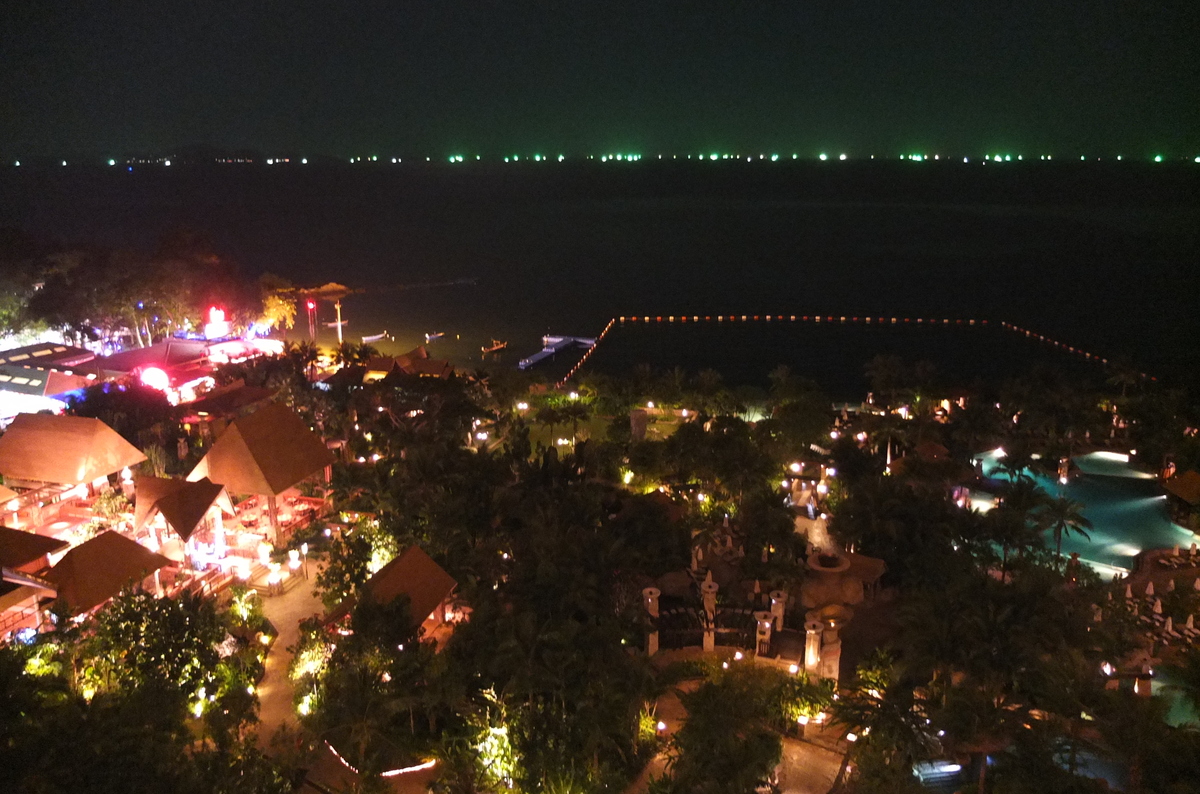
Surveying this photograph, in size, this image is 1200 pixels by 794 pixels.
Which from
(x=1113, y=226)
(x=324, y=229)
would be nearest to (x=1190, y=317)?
(x=1113, y=226)

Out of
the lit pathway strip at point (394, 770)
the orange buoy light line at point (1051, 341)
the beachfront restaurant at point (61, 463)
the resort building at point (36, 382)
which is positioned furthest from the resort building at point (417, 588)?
the orange buoy light line at point (1051, 341)

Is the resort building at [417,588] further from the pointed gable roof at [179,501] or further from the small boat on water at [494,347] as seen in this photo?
the small boat on water at [494,347]

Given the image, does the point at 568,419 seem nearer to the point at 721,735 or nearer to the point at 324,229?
the point at 721,735

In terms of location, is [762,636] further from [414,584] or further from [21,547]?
[21,547]

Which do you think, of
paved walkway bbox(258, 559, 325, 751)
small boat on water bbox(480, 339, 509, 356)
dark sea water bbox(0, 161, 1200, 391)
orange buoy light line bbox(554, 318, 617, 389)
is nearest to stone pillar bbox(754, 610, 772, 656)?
paved walkway bbox(258, 559, 325, 751)

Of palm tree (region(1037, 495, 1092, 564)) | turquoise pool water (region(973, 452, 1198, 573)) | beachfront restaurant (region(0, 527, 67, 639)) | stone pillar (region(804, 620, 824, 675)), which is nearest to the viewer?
stone pillar (region(804, 620, 824, 675))

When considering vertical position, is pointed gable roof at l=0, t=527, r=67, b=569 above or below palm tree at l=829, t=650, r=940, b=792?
above

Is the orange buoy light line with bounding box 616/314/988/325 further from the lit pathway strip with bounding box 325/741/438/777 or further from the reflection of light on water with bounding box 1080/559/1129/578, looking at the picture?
the lit pathway strip with bounding box 325/741/438/777
